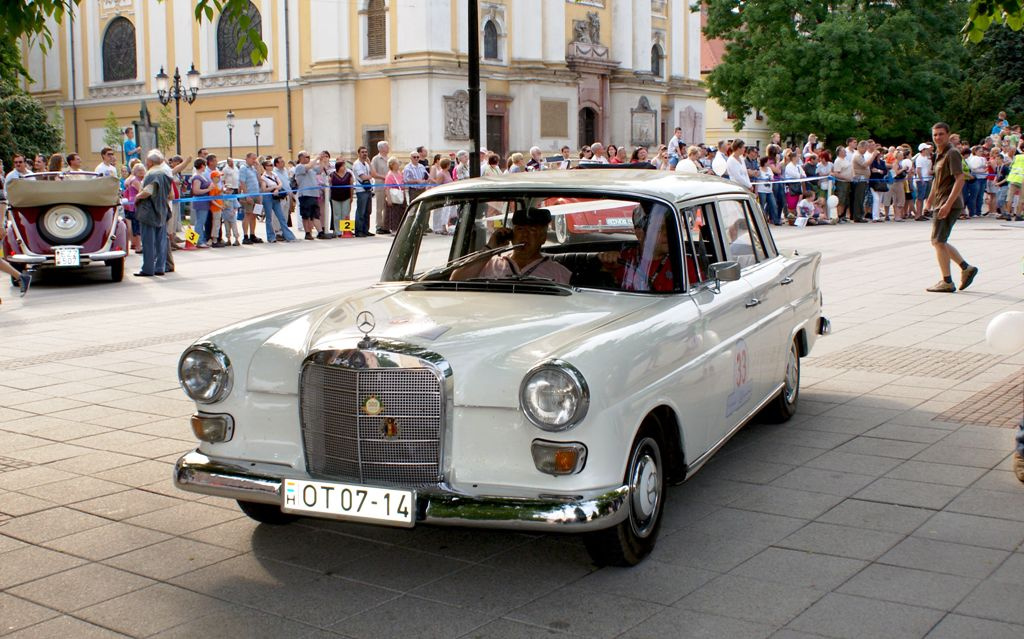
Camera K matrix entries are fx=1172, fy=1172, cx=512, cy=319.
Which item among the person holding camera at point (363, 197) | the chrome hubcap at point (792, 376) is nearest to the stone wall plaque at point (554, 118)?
the person holding camera at point (363, 197)

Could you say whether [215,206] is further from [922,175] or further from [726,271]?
[726,271]

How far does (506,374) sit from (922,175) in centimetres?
2661

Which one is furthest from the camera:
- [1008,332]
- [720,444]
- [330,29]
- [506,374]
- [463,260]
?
[330,29]

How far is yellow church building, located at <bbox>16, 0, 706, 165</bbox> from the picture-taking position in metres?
47.2

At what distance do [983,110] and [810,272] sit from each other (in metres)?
Answer: 50.2

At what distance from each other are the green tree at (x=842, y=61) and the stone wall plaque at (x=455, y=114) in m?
13.9

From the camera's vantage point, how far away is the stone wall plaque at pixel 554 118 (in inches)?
2016

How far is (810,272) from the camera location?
26.3 ft

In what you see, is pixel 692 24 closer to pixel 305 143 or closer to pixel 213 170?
pixel 305 143

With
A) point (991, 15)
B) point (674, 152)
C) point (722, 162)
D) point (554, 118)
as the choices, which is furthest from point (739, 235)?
point (554, 118)

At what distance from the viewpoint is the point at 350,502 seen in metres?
4.64

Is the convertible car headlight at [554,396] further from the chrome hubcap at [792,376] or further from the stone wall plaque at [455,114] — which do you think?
the stone wall plaque at [455,114]

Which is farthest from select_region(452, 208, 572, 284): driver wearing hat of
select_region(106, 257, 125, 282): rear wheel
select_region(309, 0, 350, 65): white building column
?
select_region(309, 0, 350, 65): white building column

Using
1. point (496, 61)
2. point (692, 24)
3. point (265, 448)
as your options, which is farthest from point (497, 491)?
point (692, 24)
